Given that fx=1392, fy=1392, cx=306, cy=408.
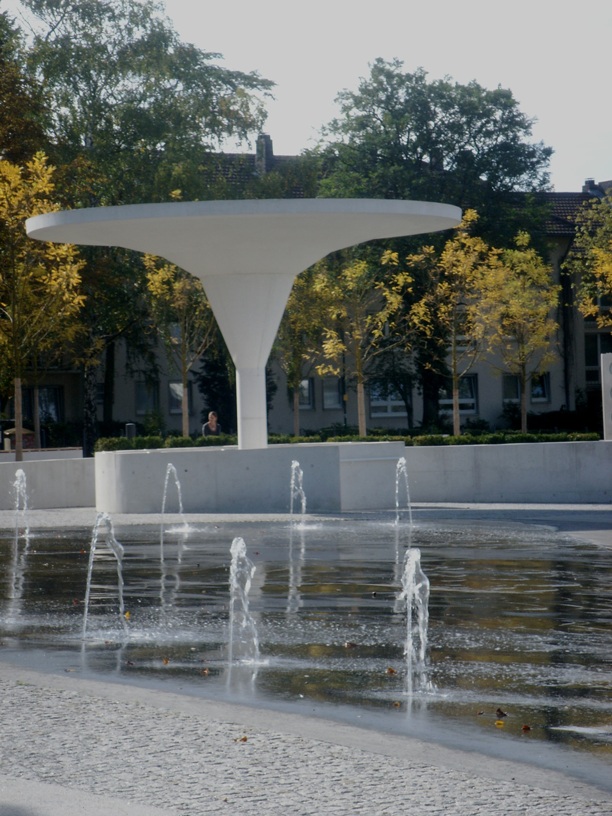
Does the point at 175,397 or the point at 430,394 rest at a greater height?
the point at 175,397

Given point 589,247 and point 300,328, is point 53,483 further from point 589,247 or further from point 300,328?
point 589,247

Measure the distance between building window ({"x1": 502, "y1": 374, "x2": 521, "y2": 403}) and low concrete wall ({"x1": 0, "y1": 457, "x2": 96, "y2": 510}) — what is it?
36461mm

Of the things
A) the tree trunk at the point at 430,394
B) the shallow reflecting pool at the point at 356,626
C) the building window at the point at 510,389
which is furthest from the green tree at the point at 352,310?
the shallow reflecting pool at the point at 356,626

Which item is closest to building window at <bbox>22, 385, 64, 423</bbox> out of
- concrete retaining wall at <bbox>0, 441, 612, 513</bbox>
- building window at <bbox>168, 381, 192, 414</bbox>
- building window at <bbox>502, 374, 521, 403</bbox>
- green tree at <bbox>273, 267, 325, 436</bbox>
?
building window at <bbox>168, 381, 192, 414</bbox>

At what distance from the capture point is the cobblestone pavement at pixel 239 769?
17.6 ft

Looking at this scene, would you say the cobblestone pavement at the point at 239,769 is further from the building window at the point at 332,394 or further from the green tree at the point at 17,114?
the building window at the point at 332,394

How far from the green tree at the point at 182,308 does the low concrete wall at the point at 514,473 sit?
652 inches

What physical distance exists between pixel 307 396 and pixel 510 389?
8.89m

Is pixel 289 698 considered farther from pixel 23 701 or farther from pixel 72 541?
pixel 72 541

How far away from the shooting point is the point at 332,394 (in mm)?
59500

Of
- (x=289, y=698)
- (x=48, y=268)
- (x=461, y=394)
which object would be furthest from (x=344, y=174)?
(x=289, y=698)

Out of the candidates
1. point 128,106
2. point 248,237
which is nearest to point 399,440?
point 248,237

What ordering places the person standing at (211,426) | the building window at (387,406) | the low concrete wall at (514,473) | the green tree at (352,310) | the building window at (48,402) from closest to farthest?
the low concrete wall at (514,473) < the person standing at (211,426) < the green tree at (352,310) < the building window at (48,402) < the building window at (387,406)

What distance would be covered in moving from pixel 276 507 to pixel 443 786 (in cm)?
1634
